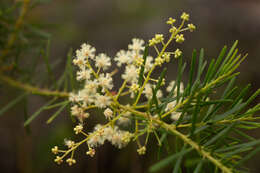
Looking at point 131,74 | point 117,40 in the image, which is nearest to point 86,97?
point 131,74

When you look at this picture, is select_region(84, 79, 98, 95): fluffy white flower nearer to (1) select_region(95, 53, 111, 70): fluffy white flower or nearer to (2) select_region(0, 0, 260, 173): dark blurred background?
Answer: (1) select_region(95, 53, 111, 70): fluffy white flower

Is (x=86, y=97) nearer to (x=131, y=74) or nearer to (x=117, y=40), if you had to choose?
(x=131, y=74)

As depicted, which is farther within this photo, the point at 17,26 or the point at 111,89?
the point at 17,26

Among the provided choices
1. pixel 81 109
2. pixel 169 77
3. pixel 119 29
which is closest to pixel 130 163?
pixel 169 77

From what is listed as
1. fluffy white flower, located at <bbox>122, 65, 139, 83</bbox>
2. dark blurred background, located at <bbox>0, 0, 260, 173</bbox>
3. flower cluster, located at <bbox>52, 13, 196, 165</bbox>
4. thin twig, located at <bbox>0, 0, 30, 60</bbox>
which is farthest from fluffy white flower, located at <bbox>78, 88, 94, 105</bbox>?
dark blurred background, located at <bbox>0, 0, 260, 173</bbox>

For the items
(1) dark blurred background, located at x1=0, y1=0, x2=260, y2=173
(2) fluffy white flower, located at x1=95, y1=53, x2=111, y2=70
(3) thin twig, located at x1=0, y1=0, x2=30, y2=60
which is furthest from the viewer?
(1) dark blurred background, located at x1=0, y1=0, x2=260, y2=173

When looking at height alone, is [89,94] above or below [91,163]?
below

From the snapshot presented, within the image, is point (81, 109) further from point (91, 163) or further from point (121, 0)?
point (121, 0)

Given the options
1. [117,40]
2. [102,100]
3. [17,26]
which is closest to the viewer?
[102,100]

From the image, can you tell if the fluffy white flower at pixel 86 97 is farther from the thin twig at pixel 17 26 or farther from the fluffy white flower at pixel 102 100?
the thin twig at pixel 17 26
